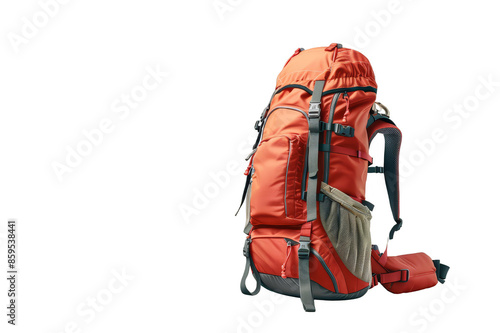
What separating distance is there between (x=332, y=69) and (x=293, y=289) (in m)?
1.53

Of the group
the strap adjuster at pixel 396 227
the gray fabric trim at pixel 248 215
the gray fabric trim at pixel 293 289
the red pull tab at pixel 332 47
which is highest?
the red pull tab at pixel 332 47

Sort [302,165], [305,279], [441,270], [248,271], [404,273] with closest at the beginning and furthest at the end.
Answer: [305,279] → [302,165] → [248,271] → [404,273] → [441,270]

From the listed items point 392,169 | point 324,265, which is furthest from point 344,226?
point 392,169

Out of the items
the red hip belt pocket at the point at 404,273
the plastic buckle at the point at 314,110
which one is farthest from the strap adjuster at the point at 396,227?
the plastic buckle at the point at 314,110

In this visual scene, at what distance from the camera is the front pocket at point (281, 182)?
347 centimetres

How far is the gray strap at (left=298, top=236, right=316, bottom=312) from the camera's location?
3369 mm

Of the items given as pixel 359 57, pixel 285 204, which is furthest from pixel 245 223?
pixel 359 57

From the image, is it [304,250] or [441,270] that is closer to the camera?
[304,250]

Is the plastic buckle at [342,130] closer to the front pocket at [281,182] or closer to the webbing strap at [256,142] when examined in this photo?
the front pocket at [281,182]

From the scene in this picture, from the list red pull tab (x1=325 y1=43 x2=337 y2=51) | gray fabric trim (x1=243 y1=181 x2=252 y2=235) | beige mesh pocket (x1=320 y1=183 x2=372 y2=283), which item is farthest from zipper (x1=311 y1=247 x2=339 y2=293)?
red pull tab (x1=325 y1=43 x2=337 y2=51)

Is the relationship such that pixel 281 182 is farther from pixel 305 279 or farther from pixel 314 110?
pixel 305 279

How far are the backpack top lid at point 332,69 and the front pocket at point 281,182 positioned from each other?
1.46ft

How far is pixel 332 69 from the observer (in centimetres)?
354

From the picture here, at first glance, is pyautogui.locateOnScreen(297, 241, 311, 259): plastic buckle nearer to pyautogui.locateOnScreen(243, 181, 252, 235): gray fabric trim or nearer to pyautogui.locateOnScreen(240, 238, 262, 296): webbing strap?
pyautogui.locateOnScreen(240, 238, 262, 296): webbing strap
